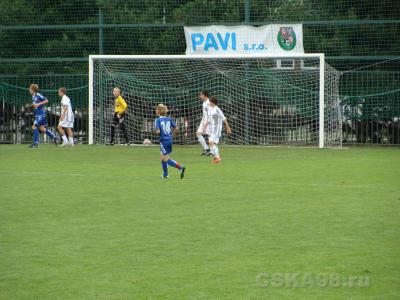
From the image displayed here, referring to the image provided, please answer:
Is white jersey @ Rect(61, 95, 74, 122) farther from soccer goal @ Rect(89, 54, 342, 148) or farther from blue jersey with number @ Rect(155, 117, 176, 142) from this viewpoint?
blue jersey with number @ Rect(155, 117, 176, 142)

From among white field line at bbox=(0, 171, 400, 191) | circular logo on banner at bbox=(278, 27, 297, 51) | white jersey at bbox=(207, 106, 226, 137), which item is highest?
circular logo on banner at bbox=(278, 27, 297, 51)

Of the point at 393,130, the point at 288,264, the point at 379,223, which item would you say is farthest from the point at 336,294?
the point at 393,130

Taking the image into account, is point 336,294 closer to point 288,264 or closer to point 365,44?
point 288,264

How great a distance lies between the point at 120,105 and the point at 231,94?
3.87 metres

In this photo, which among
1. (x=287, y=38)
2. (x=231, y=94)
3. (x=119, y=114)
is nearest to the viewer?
(x=119, y=114)

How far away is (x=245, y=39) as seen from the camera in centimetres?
3256

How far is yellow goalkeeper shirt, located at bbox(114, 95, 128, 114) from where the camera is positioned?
102 ft

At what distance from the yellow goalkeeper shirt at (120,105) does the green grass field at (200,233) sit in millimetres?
9780

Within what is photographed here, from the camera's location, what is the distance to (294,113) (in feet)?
105

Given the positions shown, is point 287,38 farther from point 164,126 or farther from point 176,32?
point 164,126

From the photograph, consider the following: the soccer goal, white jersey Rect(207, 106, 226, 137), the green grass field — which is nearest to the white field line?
the green grass field

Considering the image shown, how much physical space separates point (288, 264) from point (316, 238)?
5.62 feet

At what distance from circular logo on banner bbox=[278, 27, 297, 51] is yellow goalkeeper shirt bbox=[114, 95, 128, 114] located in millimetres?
5711

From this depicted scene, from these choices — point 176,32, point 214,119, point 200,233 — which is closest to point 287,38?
point 176,32
